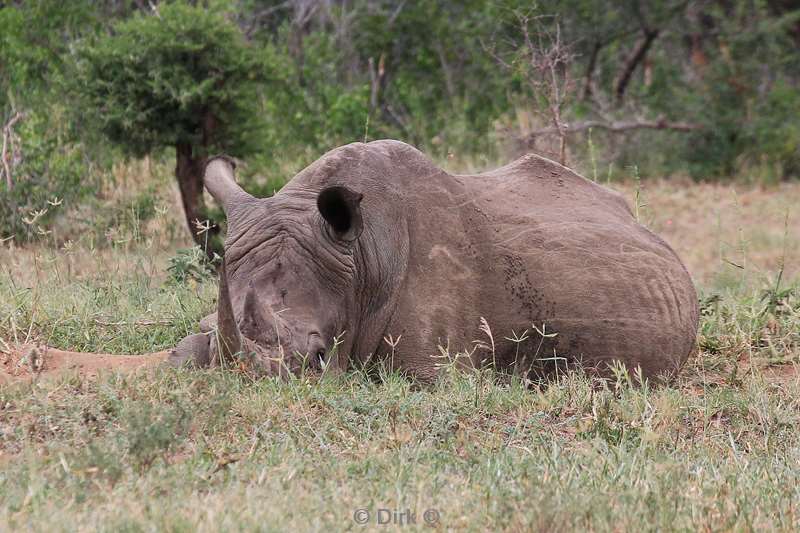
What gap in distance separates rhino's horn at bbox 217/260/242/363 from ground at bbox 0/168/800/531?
18 centimetres

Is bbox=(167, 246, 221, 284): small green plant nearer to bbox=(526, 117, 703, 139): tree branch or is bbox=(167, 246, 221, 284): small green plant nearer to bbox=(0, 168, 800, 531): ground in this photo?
bbox=(0, 168, 800, 531): ground

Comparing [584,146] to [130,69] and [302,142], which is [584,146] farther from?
[130,69]

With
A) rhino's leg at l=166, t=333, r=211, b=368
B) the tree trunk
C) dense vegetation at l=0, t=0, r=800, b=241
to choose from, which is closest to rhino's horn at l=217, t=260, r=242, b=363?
rhino's leg at l=166, t=333, r=211, b=368

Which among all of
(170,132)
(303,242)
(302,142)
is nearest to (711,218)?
(302,142)

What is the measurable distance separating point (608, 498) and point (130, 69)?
283 inches

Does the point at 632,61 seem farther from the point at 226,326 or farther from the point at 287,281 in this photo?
the point at 226,326

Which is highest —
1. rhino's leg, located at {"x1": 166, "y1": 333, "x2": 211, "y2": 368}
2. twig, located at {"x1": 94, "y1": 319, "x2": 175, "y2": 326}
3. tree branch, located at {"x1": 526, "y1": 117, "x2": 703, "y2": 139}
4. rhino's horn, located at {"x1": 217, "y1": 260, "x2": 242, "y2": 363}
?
rhino's horn, located at {"x1": 217, "y1": 260, "x2": 242, "y2": 363}

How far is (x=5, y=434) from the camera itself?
4793mm

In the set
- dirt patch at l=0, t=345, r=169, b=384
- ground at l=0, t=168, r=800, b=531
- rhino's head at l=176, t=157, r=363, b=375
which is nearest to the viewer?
ground at l=0, t=168, r=800, b=531

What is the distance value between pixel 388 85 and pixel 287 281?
1158 centimetres

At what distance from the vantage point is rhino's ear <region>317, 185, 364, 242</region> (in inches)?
231

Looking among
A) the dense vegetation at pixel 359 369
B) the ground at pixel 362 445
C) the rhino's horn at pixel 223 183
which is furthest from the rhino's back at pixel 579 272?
the rhino's horn at pixel 223 183

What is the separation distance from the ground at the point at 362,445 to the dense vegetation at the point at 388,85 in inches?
131

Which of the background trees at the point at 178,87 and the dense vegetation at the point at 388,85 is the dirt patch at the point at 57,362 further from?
the background trees at the point at 178,87
